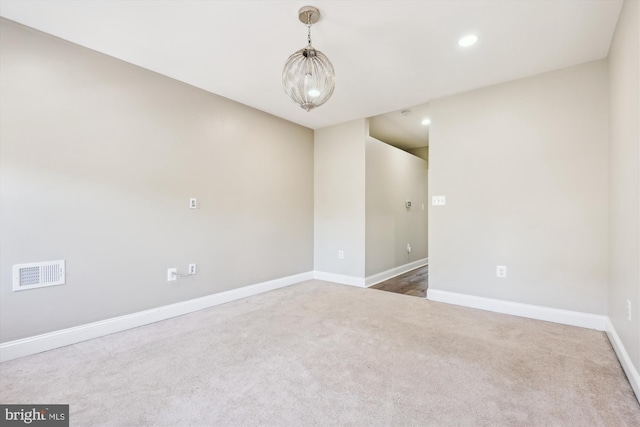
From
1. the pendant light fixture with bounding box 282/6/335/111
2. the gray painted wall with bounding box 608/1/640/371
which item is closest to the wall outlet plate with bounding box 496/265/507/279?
the gray painted wall with bounding box 608/1/640/371

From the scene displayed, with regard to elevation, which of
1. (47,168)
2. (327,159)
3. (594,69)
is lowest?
(47,168)

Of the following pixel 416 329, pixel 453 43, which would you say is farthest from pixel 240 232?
pixel 453 43

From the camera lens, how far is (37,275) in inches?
85.6

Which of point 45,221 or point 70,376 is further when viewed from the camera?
point 45,221

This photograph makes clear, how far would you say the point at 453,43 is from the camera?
7.71 ft

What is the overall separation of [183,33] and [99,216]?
5.52ft

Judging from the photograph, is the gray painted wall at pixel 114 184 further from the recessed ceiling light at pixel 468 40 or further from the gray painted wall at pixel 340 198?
the recessed ceiling light at pixel 468 40

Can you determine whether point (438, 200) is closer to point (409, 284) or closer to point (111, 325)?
point (409, 284)

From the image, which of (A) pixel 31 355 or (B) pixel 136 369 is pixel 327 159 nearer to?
(B) pixel 136 369

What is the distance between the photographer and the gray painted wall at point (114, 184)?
2.11 meters

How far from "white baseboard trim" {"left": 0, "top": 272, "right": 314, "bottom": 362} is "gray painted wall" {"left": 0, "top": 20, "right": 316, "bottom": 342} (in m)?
0.06

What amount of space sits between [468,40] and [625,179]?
151 cm

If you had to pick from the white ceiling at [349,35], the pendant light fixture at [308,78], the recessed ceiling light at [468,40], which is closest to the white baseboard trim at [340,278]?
the white ceiling at [349,35]

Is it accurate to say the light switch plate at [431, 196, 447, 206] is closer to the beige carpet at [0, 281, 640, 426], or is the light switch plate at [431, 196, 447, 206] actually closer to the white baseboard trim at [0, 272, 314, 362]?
the beige carpet at [0, 281, 640, 426]
